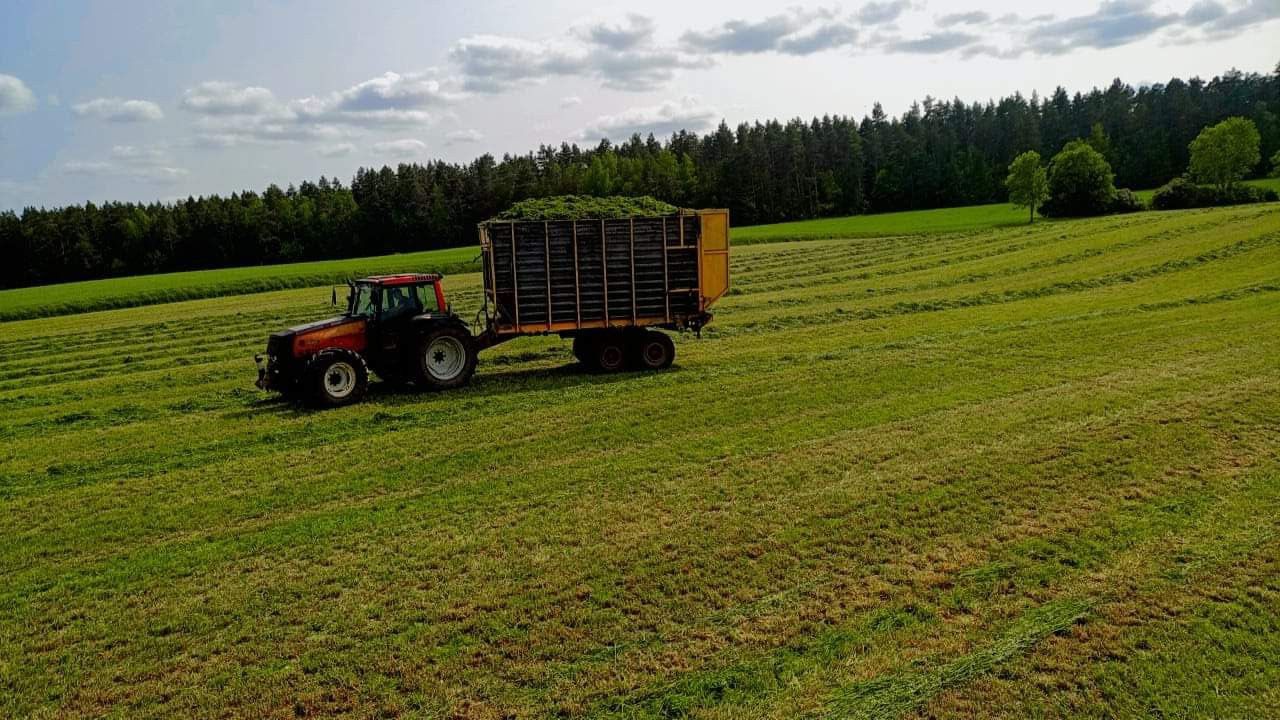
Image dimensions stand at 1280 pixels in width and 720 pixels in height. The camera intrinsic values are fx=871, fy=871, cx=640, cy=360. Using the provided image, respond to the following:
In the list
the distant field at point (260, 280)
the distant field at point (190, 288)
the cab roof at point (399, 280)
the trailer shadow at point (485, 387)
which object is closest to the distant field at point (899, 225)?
the distant field at point (260, 280)

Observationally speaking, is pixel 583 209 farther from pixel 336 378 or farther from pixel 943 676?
pixel 943 676

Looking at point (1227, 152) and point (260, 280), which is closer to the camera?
point (260, 280)

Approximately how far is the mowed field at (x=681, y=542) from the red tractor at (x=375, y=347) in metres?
0.67

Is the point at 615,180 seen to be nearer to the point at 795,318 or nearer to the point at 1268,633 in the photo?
the point at 795,318

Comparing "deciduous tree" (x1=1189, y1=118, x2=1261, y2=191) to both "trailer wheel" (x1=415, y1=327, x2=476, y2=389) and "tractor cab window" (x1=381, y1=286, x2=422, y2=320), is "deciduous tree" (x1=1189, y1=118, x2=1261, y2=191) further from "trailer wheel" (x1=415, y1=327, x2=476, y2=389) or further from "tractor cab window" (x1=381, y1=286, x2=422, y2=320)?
"tractor cab window" (x1=381, y1=286, x2=422, y2=320)

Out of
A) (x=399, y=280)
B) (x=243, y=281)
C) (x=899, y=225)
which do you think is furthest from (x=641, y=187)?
(x=399, y=280)

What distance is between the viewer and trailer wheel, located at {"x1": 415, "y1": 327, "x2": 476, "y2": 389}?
53.0 ft

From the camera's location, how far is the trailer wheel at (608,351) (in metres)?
17.8

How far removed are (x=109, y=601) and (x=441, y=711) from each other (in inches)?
153

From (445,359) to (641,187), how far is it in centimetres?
7013

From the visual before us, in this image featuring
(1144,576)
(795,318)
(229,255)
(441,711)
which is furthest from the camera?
(229,255)

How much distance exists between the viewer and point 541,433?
12.9 m

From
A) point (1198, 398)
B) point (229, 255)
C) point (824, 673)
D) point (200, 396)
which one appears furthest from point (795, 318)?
point (229, 255)

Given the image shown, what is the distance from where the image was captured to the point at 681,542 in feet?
27.5
